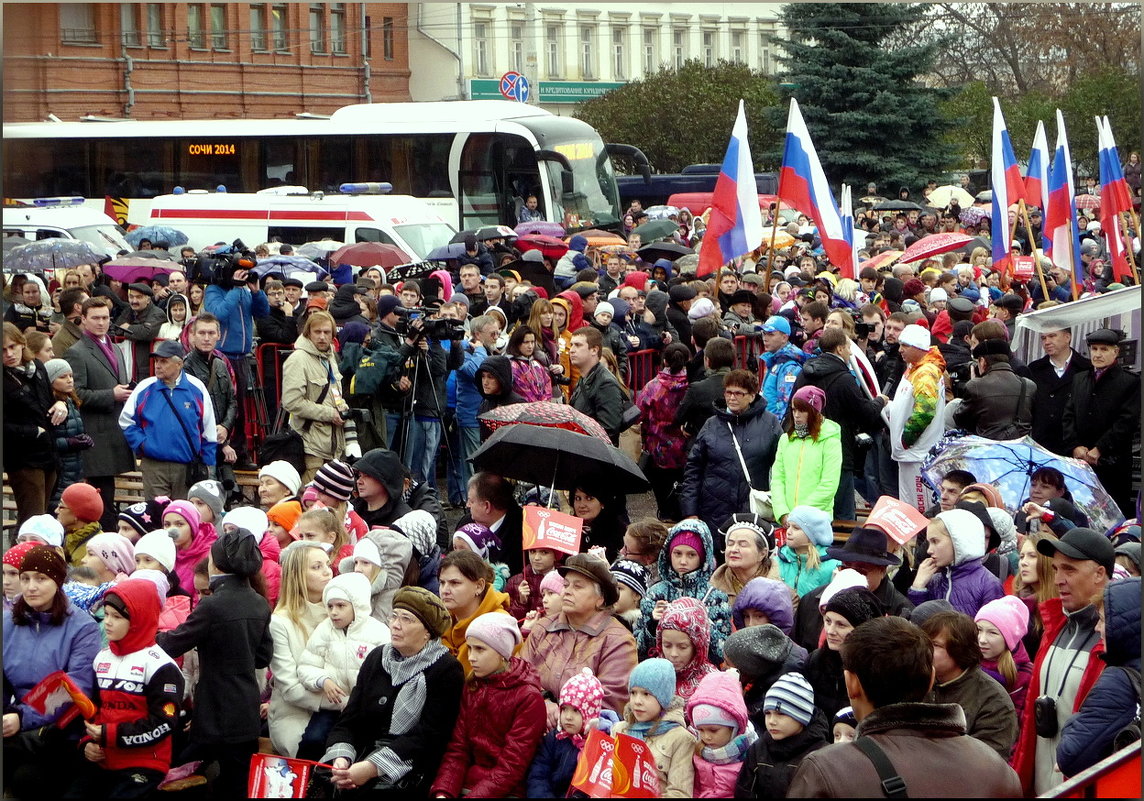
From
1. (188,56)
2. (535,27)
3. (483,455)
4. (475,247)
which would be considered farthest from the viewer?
(535,27)

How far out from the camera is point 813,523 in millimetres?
6789

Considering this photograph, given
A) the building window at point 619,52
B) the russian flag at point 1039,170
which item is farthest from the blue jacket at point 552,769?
the building window at point 619,52

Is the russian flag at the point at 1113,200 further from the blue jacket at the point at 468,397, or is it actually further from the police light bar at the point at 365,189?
the police light bar at the point at 365,189

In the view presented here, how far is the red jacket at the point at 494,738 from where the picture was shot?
17.3ft

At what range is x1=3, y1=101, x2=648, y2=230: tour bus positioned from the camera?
90.5ft

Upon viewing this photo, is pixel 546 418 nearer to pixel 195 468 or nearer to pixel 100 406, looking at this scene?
pixel 195 468

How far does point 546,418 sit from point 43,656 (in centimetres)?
325

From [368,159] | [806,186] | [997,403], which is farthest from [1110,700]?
[368,159]

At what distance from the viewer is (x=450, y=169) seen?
28.2 meters

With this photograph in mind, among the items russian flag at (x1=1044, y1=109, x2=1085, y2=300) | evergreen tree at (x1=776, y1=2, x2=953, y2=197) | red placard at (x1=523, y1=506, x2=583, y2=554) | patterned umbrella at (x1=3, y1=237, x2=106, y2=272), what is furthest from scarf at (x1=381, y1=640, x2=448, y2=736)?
evergreen tree at (x1=776, y1=2, x2=953, y2=197)

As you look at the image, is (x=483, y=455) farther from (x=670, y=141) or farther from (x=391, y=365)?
(x=670, y=141)

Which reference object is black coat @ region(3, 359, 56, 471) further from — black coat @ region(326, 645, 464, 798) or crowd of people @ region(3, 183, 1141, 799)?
black coat @ region(326, 645, 464, 798)

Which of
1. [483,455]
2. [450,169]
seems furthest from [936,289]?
[450,169]

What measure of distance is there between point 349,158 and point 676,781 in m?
25.7
